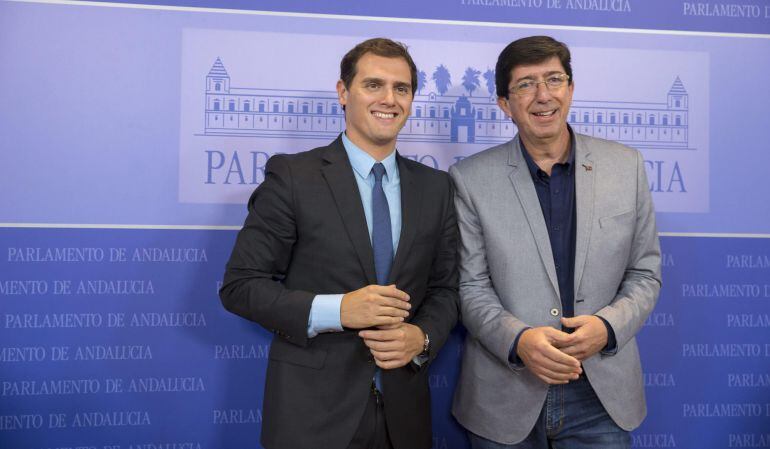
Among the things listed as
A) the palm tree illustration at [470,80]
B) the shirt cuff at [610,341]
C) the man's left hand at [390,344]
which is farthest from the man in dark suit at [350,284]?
the palm tree illustration at [470,80]

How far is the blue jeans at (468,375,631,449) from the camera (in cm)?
201

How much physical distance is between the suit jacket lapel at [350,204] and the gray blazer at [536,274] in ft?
1.33

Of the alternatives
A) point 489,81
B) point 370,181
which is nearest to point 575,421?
point 370,181

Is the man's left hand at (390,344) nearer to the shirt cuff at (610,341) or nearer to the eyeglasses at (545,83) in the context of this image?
the shirt cuff at (610,341)

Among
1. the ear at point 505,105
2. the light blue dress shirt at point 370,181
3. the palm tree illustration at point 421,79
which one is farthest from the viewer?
the palm tree illustration at point 421,79

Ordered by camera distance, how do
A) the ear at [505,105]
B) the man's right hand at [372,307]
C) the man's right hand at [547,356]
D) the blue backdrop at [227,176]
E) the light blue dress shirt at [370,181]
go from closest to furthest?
the man's right hand at [372,307] → the man's right hand at [547,356] → the light blue dress shirt at [370,181] → the ear at [505,105] → the blue backdrop at [227,176]

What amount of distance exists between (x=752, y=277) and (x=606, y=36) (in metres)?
1.24

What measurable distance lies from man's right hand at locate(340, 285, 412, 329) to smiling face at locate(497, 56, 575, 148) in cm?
76

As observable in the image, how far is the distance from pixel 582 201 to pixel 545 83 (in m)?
0.41

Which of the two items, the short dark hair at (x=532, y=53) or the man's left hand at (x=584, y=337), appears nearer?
the man's left hand at (x=584, y=337)

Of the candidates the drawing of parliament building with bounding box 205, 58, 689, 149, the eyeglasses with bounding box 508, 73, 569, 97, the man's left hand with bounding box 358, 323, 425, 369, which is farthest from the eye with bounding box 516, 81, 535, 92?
the man's left hand with bounding box 358, 323, 425, 369

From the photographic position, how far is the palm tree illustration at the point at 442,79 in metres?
2.66

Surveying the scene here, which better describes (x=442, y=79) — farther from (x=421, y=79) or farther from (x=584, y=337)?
(x=584, y=337)

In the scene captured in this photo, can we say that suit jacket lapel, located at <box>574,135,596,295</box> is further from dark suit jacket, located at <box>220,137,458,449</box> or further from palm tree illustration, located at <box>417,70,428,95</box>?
palm tree illustration, located at <box>417,70,428,95</box>
